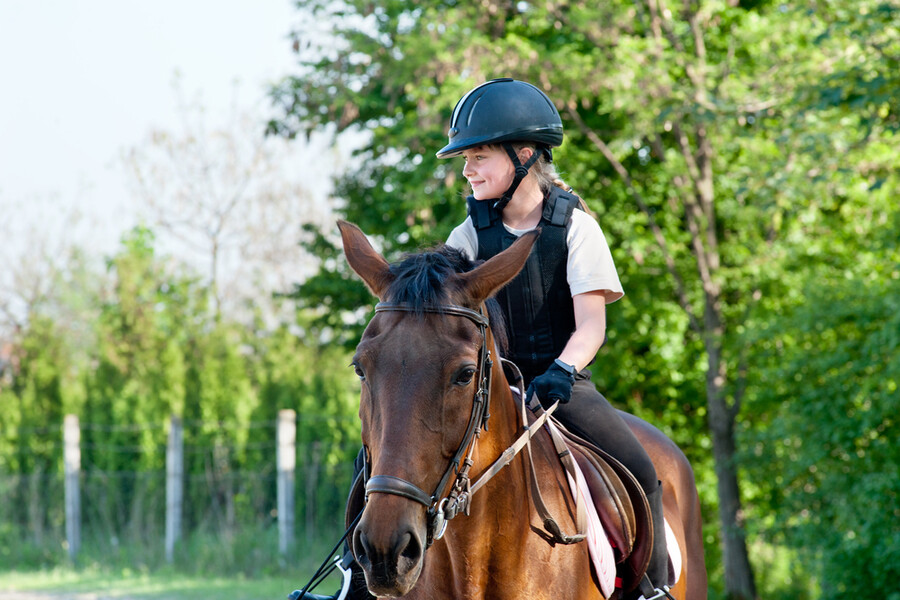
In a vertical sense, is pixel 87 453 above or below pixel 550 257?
below

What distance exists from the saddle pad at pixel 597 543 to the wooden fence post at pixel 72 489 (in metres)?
16.4

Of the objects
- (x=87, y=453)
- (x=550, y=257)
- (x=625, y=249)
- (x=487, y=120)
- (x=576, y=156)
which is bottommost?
(x=87, y=453)

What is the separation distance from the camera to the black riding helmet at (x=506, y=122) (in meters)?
3.49

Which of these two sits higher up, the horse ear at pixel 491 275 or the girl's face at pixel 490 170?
the girl's face at pixel 490 170

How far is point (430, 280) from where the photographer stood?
8.86ft

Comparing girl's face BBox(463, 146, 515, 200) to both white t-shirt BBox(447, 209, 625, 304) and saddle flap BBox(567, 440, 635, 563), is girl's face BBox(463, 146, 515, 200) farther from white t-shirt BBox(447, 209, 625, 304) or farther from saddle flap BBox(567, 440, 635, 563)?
saddle flap BBox(567, 440, 635, 563)

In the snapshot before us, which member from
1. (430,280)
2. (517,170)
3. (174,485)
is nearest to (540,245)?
(517,170)

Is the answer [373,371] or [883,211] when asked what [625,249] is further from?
[373,371]

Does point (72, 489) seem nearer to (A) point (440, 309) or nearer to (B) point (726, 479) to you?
(B) point (726, 479)

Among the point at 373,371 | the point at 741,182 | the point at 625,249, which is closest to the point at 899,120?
the point at 741,182

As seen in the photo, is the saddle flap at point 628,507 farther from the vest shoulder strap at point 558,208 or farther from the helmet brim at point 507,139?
the helmet brim at point 507,139

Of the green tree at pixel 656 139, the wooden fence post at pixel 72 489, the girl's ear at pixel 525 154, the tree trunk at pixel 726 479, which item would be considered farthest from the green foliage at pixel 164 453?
the girl's ear at pixel 525 154

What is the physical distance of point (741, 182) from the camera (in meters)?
12.9

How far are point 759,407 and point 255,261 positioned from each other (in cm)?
2159
